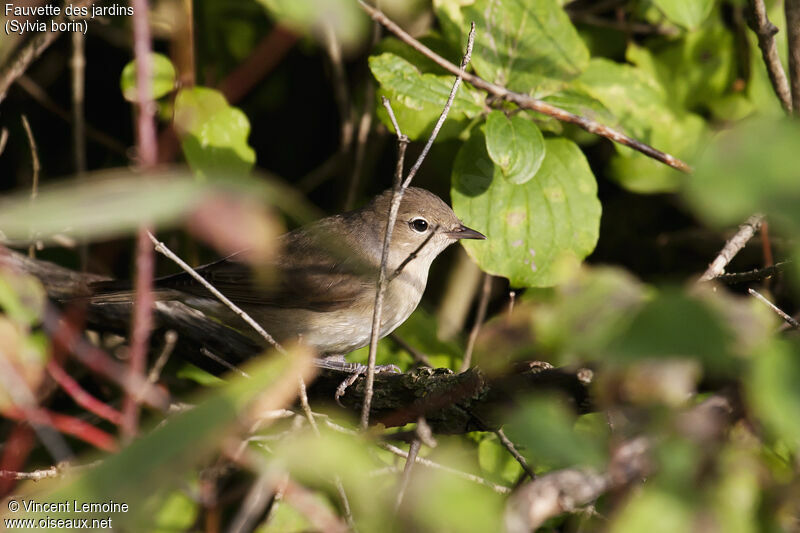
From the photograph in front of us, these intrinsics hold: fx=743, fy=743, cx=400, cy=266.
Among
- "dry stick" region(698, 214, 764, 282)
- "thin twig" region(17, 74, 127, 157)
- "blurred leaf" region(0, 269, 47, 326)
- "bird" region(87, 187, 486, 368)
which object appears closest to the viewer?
"blurred leaf" region(0, 269, 47, 326)

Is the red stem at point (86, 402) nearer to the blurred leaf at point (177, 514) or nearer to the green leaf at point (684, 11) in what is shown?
the blurred leaf at point (177, 514)

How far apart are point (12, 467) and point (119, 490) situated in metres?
2.66

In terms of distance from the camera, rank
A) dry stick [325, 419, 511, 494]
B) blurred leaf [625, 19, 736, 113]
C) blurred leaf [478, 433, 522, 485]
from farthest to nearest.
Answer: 1. blurred leaf [625, 19, 736, 113]
2. blurred leaf [478, 433, 522, 485]
3. dry stick [325, 419, 511, 494]

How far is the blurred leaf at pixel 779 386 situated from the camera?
3.06 feet

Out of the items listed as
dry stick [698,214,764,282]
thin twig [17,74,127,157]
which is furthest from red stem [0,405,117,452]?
thin twig [17,74,127,157]

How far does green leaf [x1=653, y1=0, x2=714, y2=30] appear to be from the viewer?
323 cm

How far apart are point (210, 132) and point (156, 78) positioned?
0.38 metres

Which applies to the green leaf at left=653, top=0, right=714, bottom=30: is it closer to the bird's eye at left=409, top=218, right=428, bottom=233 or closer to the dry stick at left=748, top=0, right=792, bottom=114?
the dry stick at left=748, top=0, right=792, bottom=114

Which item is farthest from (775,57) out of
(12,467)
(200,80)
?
(12,467)

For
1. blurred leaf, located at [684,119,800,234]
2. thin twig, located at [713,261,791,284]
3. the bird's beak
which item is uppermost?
blurred leaf, located at [684,119,800,234]

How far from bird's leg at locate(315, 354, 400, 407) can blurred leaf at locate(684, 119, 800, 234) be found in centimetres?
243

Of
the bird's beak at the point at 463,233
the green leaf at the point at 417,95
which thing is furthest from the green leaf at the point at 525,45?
the bird's beak at the point at 463,233

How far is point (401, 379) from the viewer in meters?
2.84

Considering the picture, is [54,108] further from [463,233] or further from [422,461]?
[422,461]
